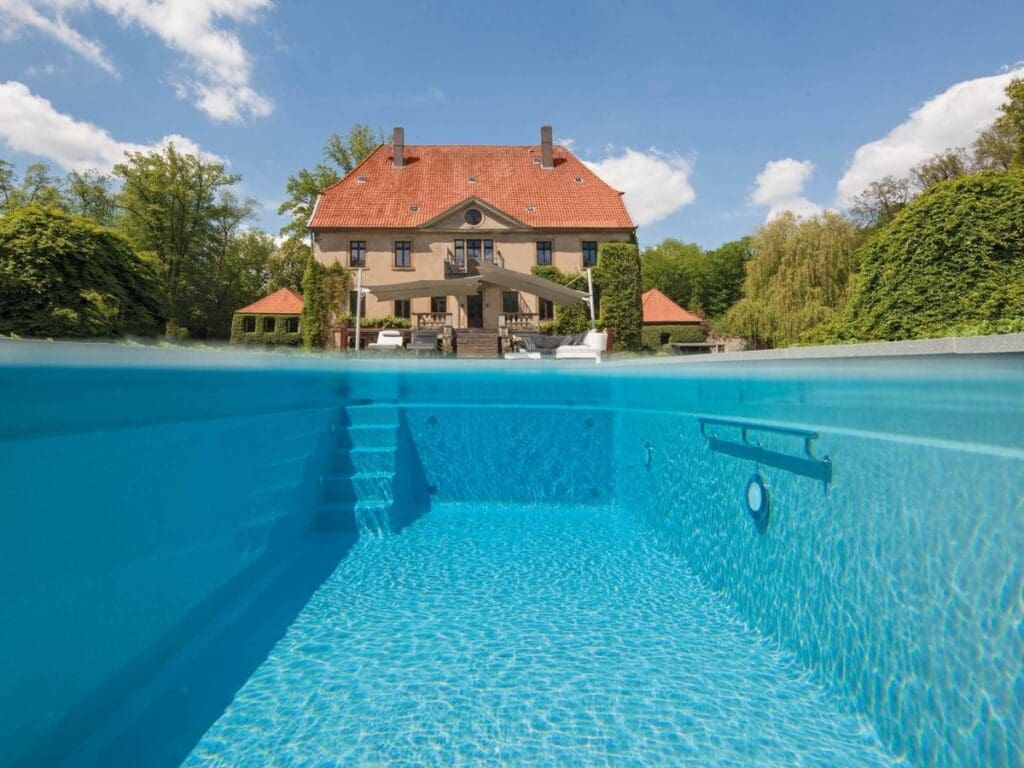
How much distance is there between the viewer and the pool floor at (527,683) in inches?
97.9

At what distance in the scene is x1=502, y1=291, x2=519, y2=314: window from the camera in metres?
24.0

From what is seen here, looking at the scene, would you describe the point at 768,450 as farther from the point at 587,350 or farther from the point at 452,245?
the point at 452,245

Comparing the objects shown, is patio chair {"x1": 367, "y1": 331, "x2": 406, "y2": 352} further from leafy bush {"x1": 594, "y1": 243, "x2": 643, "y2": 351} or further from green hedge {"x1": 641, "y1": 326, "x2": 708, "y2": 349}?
green hedge {"x1": 641, "y1": 326, "x2": 708, "y2": 349}

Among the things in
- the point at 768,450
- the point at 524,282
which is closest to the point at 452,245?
the point at 524,282

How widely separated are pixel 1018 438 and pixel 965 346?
0.37 metres

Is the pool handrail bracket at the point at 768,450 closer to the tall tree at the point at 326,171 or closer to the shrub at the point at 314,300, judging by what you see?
the shrub at the point at 314,300

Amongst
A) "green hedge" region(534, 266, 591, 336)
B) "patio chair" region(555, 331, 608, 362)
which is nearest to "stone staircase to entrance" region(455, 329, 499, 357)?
"patio chair" region(555, 331, 608, 362)

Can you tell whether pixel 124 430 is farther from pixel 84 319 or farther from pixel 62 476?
pixel 84 319

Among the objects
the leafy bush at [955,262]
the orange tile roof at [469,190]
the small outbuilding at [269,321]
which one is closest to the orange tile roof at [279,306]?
the small outbuilding at [269,321]

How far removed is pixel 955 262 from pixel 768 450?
960cm

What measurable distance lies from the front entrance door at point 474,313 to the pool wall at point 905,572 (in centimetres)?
2025

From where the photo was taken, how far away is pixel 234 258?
128ft

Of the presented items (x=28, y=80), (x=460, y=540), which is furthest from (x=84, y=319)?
(x=460, y=540)

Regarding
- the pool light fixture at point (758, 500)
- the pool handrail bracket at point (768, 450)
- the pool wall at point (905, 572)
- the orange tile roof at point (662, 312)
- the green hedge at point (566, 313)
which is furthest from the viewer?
the orange tile roof at point (662, 312)
